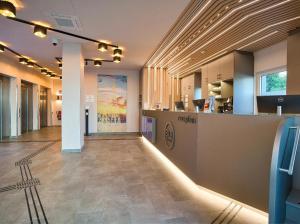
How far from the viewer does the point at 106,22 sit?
470cm

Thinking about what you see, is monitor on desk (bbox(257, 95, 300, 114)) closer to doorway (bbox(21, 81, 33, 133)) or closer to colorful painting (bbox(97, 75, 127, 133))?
colorful painting (bbox(97, 75, 127, 133))

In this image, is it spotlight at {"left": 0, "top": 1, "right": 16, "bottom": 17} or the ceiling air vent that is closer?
spotlight at {"left": 0, "top": 1, "right": 16, "bottom": 17}

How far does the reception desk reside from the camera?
2.45 m

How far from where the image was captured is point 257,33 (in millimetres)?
4797

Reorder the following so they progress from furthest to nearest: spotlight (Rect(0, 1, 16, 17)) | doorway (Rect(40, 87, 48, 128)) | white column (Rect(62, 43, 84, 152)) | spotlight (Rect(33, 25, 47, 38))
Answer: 1. doorway (Rect(40, 87, 48, 128))
2. white column (Rect(62, 43, 84, 152))
3. spotlight (Rect(33, 25, 47, 38))
4. spotlight (Rect(0, 1, 16, 17))

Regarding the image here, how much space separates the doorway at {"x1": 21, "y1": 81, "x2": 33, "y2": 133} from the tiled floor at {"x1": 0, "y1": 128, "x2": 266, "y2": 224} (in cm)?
604

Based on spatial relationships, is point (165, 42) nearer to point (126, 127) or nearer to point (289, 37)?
point (289, 37)

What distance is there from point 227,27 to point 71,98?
16.2ft

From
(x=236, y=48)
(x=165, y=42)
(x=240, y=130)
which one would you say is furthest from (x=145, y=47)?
(x=240, y=130)

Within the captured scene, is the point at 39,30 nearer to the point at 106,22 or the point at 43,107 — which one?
the point at 106,22

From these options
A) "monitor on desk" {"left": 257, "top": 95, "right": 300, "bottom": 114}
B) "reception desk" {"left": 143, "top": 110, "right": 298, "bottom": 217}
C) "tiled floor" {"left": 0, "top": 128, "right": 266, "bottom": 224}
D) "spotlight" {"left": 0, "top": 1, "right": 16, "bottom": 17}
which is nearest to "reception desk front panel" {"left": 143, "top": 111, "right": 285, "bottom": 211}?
"reception desk" {"left": 143, "top": 110, "right": 298, "bottom": 217}

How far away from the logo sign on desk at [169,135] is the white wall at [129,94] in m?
5.81

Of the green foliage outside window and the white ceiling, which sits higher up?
the white ceiling

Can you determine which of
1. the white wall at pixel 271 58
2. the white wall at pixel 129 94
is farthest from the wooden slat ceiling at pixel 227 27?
the white wall at pixel 129 94
